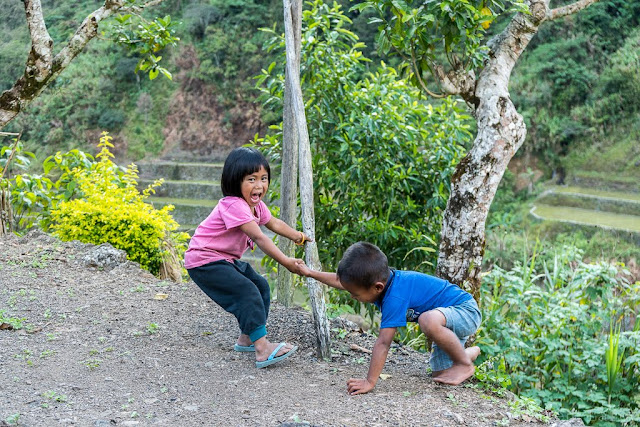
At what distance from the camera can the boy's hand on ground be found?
→ 115 inches

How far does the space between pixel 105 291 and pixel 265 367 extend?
1769mm

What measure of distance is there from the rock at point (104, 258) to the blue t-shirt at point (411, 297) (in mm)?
2785

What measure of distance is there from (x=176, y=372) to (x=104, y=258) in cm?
223

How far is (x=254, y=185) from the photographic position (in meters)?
3.16

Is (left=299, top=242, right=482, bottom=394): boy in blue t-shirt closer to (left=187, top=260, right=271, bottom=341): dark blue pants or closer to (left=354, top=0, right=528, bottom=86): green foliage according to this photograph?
(left=187, top=260, right=271, bottom=341): dark blue pants

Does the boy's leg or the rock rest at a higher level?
the boy's leg

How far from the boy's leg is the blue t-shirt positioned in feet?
0.20

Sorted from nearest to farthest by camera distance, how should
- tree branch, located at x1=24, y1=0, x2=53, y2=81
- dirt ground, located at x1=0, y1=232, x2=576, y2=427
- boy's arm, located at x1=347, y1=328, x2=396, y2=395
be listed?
dirt ground, located at x1=0, y1=232, x2=576, y2=427 < boy's arm, located at x1=347, y1=328, x2=396, y2=395 < tree branch, located at x1=24, y1=0, x2=53, y2=81

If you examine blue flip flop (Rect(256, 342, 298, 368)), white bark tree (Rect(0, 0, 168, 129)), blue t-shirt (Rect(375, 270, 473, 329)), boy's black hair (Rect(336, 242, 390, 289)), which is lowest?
blue flip flop (Rect(256, 342, 298, 368))

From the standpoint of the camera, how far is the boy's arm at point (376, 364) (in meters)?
2.85

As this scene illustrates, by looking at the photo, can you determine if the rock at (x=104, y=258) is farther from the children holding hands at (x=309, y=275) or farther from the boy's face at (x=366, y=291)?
the boy's face at (x=366, y=291)

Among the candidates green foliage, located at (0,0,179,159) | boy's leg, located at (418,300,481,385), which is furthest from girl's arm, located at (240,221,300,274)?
green foliage, located at (0,0,179,159)

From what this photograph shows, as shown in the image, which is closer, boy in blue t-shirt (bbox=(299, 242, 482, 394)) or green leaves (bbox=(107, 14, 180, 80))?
boy in blue t-shirt (bbox=(299, 242, 482, 394))

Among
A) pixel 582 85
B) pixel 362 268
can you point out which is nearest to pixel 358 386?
pixel 362 268
